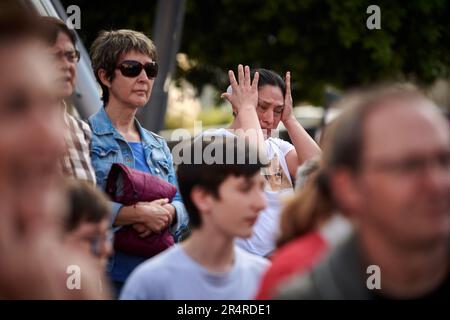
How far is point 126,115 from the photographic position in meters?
5.00

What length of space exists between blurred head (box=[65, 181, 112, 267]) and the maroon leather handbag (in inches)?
42.5

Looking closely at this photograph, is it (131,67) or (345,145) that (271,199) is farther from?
(345,145)

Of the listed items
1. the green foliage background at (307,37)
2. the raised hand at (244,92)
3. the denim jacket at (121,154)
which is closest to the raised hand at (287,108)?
the raised hand at (244,92)

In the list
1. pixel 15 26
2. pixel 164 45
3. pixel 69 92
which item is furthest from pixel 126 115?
pixel 164 45

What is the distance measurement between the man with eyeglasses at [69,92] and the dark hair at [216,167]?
49 centimetres

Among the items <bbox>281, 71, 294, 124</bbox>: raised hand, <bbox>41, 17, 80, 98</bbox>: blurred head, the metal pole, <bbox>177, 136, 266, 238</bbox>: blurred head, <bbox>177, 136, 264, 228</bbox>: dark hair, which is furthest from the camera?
the metal pole

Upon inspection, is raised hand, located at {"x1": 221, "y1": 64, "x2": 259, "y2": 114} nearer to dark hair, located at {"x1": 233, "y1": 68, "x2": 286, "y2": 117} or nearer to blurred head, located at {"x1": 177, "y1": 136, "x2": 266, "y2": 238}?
dark hair, located at {"x1": 233, "y1": 68, "x2": 286, "y2": 117}

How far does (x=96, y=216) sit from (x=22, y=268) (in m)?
1.44

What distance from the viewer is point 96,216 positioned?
3354mm

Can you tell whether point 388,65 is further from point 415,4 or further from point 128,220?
point 128,220

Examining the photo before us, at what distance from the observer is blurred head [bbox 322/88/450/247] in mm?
2281

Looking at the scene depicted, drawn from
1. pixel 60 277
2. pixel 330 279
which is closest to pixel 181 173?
pixel 330 279

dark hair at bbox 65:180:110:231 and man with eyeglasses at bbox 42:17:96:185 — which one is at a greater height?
man with eyeglasses at bbox 42:17:96:185

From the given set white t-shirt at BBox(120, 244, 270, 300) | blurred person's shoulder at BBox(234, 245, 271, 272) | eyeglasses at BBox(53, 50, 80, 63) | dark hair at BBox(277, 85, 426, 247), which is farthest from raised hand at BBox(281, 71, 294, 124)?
dark hair at BBox(277, 85, 426, 247)
